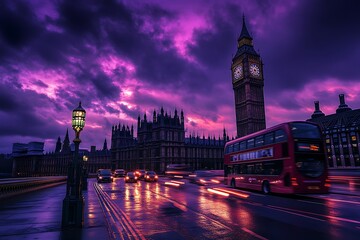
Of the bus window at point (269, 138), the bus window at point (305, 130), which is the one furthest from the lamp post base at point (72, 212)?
the bus window at point (269, 138)

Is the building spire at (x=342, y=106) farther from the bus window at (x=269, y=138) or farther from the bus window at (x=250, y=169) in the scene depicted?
the bus window at (x=269, y=138)

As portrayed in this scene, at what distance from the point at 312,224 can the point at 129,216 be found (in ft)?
23.7

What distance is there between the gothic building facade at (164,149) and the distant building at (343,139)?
4382 cm

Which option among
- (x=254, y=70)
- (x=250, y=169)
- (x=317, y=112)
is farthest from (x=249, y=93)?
(x=250, y=169)

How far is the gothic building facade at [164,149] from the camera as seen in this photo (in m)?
96.6

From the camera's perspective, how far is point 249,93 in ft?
300

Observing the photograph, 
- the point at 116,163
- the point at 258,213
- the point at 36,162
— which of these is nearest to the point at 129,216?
the point at 258,213

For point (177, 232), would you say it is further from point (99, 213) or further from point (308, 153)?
point (308, 153)

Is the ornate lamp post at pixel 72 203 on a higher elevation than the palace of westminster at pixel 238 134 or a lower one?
lower

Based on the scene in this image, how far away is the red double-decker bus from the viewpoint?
53.9ft

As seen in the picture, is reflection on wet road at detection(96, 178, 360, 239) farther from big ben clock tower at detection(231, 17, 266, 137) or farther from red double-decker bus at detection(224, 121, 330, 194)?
big ben clock tower at detection(231, 17, 266, 137)

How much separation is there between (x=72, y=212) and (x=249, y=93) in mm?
88264

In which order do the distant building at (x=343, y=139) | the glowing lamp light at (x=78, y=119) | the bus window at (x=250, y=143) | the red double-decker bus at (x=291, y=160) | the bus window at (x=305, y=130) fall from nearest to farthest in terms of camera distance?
the glowing lamp light at (x=78, y=119) → the red double-decker bus at (x=291, y=160) → the bus window at (x=305, y=130) → the bus window at (x=250, y=143) → the distant building at (x=343, y=139)

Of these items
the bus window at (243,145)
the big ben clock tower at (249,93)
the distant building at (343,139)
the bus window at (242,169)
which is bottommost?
the bus window at (242,169)
